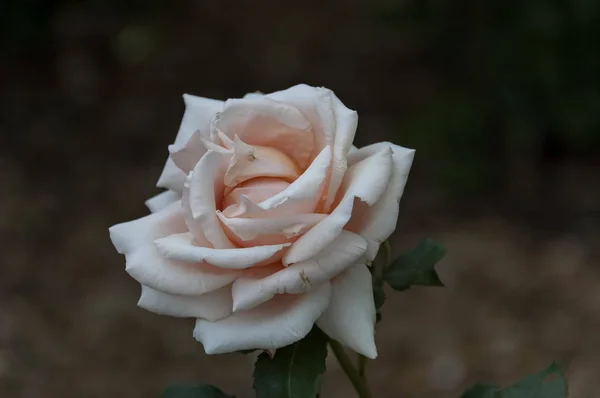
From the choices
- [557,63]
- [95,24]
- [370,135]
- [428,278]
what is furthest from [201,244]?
[95,24]

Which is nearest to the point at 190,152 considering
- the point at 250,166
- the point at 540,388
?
the point at 250,166

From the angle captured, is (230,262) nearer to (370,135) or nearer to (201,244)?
(201,244)

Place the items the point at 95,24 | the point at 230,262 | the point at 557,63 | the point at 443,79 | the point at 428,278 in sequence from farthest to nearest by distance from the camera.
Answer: the point at 95,24 < the point at 443,79 < the point at 557,63 < the point at 428,278 < the point at 230,262

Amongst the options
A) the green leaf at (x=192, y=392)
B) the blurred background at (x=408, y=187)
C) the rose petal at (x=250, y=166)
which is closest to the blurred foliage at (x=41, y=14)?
the blurred background at (x=408, y=187)

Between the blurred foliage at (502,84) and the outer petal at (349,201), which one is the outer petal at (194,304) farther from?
the blurred foliage at (502,84)

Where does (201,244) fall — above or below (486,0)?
above

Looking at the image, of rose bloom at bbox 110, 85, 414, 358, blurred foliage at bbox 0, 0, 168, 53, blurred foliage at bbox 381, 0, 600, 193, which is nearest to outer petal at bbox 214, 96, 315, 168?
rose bloom at bbox 110, 85, 414, 358

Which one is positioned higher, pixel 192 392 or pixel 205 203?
pixel 205 203

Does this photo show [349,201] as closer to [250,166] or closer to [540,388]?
[250,166]
